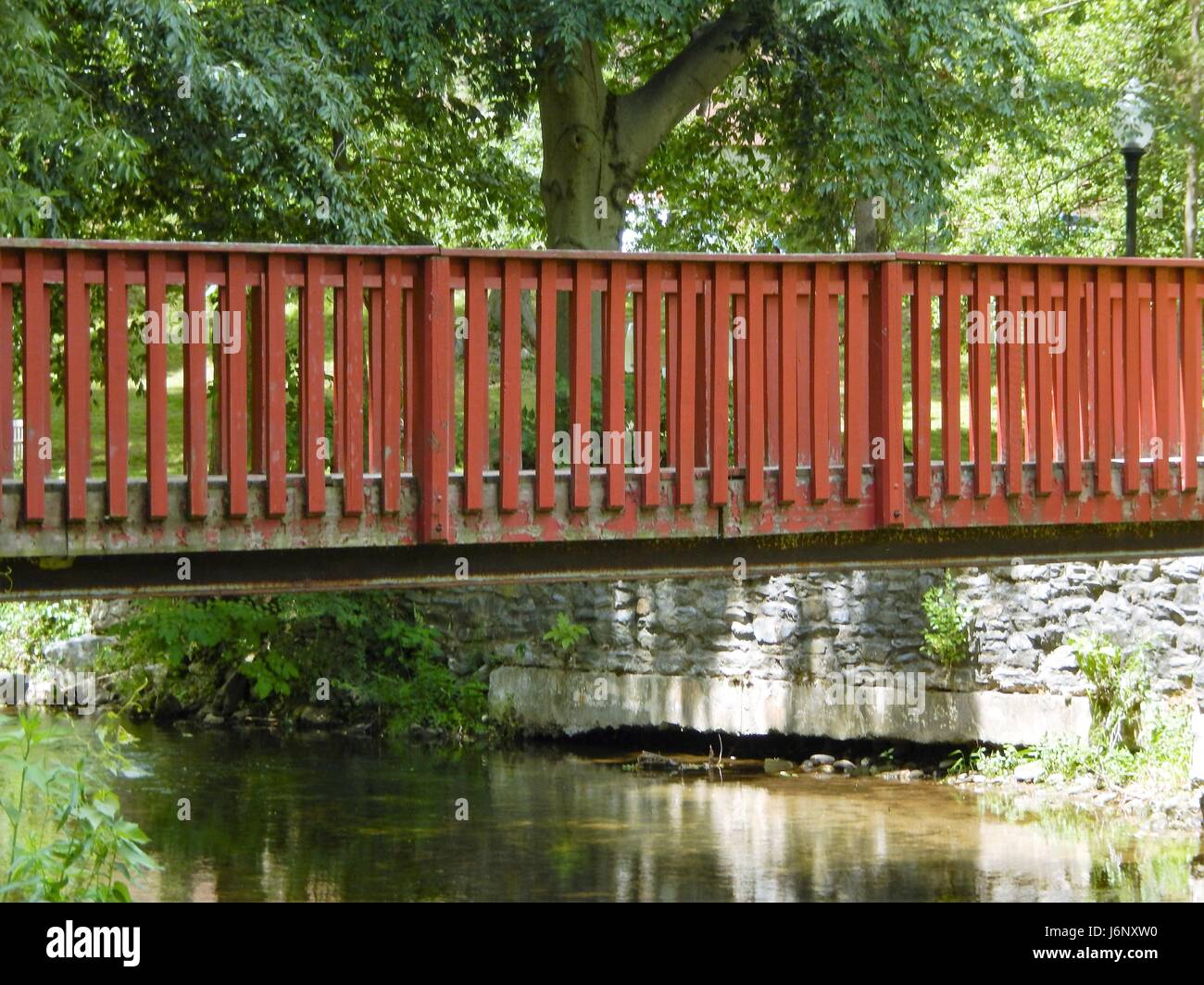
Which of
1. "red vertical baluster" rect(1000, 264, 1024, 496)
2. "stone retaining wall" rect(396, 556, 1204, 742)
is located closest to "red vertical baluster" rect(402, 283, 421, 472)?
"red vertical baluster" rect(1000, 264, 1024, 496)

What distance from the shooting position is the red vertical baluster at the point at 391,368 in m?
6.96

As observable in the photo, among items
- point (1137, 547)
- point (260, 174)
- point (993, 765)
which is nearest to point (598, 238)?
point (260, 174)

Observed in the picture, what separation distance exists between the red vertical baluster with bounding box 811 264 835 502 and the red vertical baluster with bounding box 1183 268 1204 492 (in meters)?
1.81

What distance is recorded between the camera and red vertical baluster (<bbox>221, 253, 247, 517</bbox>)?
662 centimetres

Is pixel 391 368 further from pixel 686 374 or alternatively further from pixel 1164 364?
pixel 1164 364

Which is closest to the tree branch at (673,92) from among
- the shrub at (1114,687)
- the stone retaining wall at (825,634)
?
the stone retaining wall at (825,634)

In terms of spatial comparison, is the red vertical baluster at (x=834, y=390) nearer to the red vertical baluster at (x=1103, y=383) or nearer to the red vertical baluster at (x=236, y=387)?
the red vertical baluster at (x=1103, y=383)

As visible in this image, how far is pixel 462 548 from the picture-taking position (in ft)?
23.6

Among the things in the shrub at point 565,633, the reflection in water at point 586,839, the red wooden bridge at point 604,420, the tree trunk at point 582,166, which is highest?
the tree trunk at point 582,166

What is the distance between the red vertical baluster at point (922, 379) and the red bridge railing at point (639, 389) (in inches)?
0.6

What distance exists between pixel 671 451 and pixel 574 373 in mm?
532

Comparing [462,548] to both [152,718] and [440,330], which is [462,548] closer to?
[440,330]

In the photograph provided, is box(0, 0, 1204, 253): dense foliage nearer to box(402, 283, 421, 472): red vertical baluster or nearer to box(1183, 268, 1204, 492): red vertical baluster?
box(402, 283, 421, 472): red vertical baluster

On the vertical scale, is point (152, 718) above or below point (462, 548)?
below
